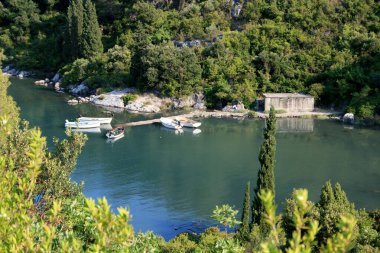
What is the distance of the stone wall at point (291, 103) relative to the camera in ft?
184

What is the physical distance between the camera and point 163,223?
28828 millimetres

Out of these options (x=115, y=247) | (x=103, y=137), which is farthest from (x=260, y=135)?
(x=115, y=247)

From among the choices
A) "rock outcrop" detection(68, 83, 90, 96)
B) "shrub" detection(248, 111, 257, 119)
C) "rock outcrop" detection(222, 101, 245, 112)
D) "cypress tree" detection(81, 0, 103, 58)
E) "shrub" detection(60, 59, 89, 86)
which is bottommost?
"shrub" detection(248, 111, 257, 119)

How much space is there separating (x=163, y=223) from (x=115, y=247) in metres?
20.7

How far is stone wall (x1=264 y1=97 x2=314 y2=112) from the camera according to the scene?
56.0 meters

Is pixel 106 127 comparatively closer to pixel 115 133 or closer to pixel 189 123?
pixel 115 133

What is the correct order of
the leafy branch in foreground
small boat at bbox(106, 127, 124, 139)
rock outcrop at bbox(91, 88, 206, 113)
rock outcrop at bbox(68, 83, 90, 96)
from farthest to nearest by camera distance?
rock outcrop at bbox(68, 83, 90, 96)
rock outcrop at bbox(91, 88, 206, 113)
small boat at bbox(106, 127, 124, 139)
the leafy branch in foreground

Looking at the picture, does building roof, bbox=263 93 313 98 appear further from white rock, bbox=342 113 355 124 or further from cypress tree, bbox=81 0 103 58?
cypress tree, bbox=81 0 103 58

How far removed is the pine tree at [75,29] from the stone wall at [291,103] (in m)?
32.5

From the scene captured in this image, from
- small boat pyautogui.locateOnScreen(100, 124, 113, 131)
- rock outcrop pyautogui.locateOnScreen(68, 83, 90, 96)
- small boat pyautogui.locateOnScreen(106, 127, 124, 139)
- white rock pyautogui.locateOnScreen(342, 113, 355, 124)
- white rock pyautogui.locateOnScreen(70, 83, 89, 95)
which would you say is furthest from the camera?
white rock pyautogui.locateOnScreen(70, 83, 89, 95)

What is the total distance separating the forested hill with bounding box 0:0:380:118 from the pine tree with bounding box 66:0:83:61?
0.15m

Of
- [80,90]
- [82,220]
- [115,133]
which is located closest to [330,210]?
[82,220]

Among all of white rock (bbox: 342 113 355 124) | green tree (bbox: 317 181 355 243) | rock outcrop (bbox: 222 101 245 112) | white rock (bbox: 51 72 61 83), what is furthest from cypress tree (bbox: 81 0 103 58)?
green tree (bbox: 317 181 355 243)

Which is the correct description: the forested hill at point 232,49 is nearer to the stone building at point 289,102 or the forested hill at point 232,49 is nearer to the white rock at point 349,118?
the white rock at point 349,118
